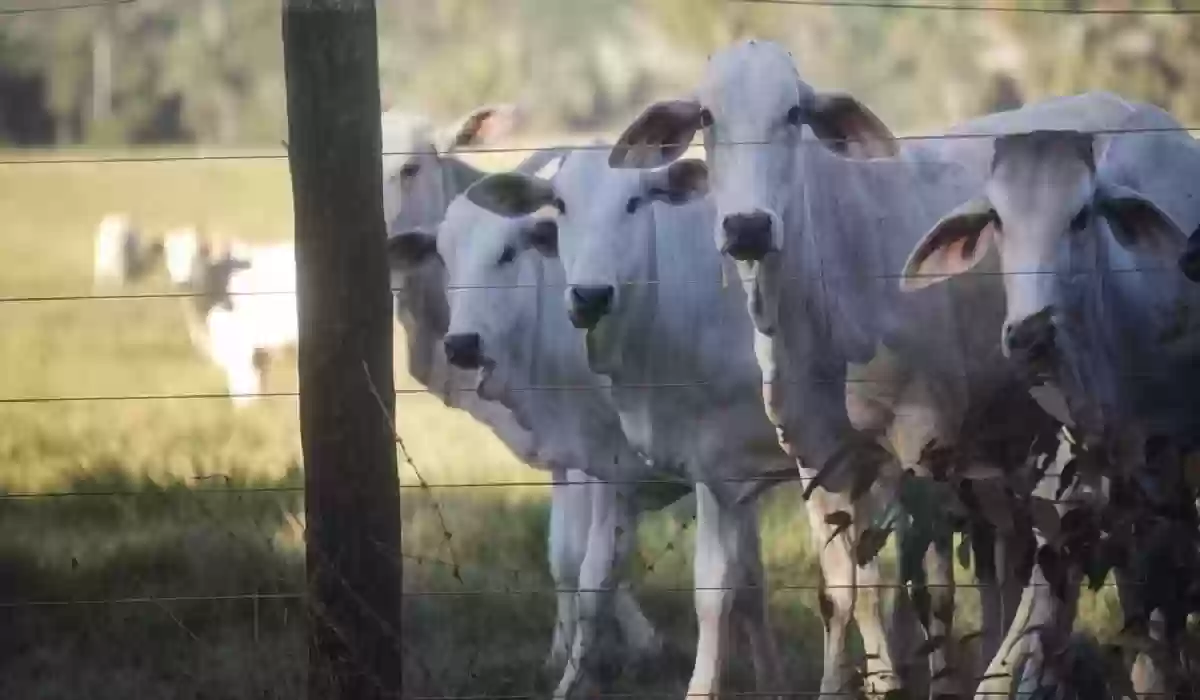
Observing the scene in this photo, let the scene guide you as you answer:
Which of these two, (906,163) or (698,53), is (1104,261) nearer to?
(906,163)

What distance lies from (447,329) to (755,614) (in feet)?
3.51

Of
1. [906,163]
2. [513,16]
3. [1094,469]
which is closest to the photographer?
[1094,469]

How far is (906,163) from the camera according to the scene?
4.18 metres

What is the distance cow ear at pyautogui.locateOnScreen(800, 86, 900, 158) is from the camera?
397 centimetres

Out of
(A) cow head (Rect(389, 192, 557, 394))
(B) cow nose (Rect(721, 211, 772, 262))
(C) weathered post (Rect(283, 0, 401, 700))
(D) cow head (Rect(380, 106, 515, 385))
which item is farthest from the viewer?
(A) cow head (Rect(389, 192, 557, 394))

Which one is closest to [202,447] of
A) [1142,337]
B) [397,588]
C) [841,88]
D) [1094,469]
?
[397,588]

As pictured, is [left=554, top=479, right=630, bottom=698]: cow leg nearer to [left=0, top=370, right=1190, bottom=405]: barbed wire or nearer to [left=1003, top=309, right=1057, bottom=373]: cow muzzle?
[left=0, top=370, right=1190, bottom=405]: barbed wire

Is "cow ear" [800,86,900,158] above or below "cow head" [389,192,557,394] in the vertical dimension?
above

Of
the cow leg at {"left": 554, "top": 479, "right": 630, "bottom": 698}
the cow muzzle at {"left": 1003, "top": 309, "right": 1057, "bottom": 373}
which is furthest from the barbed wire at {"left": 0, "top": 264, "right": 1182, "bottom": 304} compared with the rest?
the cow leg at {"left": 554, "top": 479, "right": 630, "bottom": 698}

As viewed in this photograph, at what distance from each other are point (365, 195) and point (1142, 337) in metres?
2.08

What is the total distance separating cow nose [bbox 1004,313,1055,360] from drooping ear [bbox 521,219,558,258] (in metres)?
1.18

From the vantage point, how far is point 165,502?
4020mm

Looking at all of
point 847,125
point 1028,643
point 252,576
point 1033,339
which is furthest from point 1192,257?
point 252,576

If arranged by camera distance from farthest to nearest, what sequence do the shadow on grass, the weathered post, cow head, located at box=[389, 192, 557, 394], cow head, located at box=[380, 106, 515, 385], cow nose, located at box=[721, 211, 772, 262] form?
cow head, located at box=[389, 192, 557, 394]
cow head, located at box=[380, 106, 515, 385]
the shadow on grass
cow nose, located at box=[721, 211, 772, 262]
the weathered post
